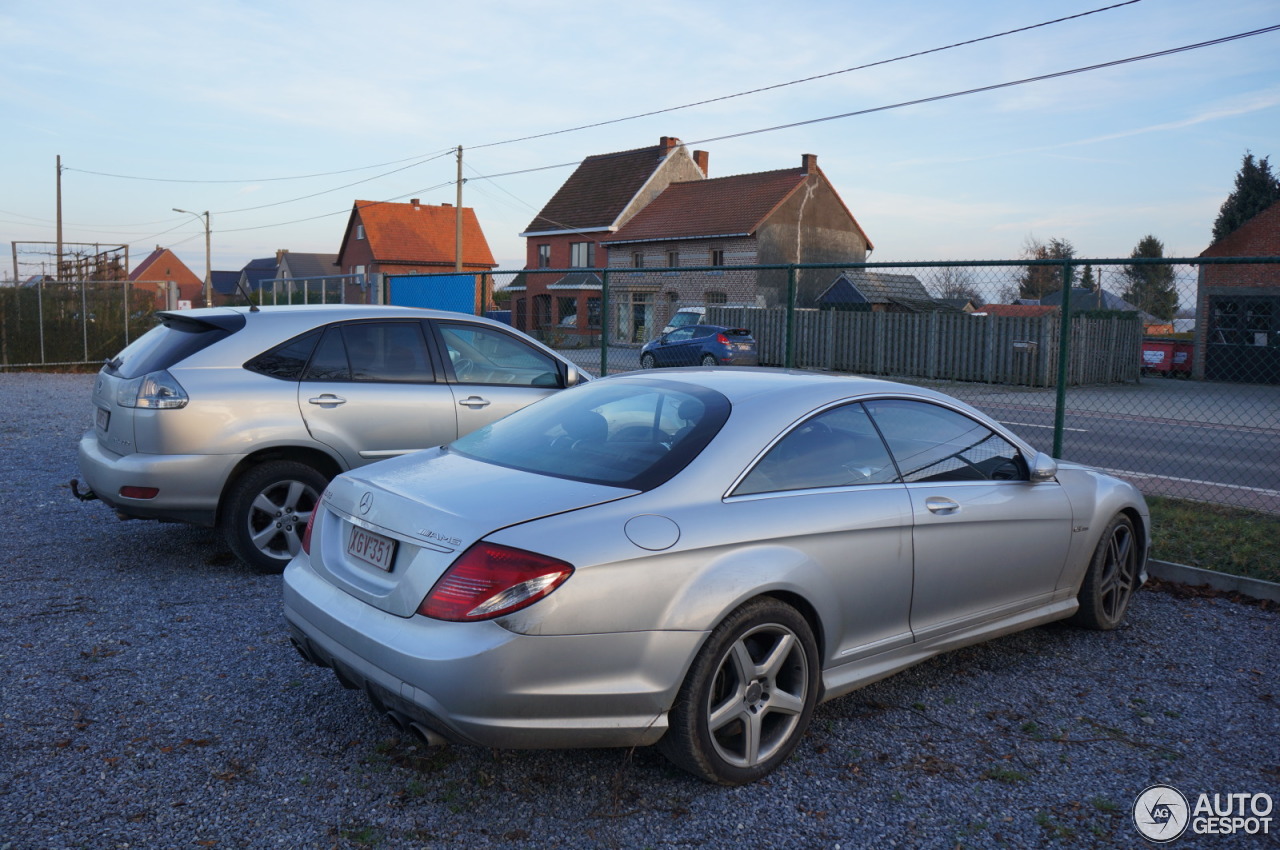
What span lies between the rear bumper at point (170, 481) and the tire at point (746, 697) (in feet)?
12.2

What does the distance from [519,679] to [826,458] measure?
1.63m

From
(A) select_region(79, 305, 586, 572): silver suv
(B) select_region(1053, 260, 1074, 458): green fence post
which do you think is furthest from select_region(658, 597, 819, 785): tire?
(B) select_region(1053, 260, 1074, 458): green fence post

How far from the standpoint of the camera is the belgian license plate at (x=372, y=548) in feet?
11.5

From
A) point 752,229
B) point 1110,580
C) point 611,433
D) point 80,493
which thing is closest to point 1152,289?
point 1110,580

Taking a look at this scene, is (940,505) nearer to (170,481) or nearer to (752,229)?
(170,481)

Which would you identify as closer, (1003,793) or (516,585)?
(516,585)

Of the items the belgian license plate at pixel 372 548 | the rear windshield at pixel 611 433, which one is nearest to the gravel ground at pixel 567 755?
the belgian license plate at pixel 372 548

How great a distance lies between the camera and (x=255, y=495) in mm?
6133

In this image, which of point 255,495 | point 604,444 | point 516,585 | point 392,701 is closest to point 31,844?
point 392,701

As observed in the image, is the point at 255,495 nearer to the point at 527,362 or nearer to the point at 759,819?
the point at 527,362

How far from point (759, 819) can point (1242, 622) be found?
12.8 feet

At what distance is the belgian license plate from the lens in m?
3.52

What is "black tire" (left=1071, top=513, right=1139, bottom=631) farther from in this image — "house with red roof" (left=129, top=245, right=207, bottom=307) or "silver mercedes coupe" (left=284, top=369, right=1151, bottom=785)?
"house with red roof" (left=129, top=245, right=207, bottom=307)

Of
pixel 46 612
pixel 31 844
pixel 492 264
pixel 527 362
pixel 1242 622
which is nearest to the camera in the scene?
pixel 31 844
